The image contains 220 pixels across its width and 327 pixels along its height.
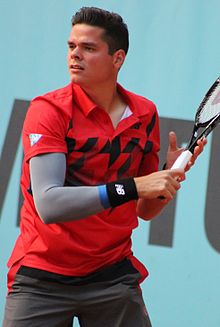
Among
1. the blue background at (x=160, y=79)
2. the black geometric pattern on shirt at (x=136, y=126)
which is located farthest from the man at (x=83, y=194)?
the blue background at (x=160, y=79)

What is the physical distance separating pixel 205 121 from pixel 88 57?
48 centimetres

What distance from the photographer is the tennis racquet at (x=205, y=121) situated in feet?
10.3

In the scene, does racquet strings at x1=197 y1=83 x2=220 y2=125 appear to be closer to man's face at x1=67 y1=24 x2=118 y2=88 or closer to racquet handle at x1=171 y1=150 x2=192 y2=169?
racquet handle at x1=171 y1=150 x2=192 y2=169

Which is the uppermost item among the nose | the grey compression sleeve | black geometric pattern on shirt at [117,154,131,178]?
the nose

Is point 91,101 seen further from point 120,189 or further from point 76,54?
point 120,189

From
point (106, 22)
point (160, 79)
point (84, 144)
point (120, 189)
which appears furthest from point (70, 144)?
point (160, 79)

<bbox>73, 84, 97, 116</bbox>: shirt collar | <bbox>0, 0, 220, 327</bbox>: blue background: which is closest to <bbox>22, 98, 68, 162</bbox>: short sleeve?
<bbox>73, 84, 97, 116</bbox>: shirt collar

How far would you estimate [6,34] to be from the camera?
470 cm

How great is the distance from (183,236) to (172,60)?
858 mm

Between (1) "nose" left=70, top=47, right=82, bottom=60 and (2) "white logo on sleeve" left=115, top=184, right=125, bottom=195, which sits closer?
(2) "white logo on sleeve" left=115, top=184, right=125, bottom=195

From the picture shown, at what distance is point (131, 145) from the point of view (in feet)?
11.0

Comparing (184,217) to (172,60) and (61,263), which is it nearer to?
(172,60)

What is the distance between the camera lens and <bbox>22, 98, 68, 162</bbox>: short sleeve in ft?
10.2

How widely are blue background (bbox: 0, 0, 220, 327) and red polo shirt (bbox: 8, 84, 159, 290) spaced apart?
1.19 m
